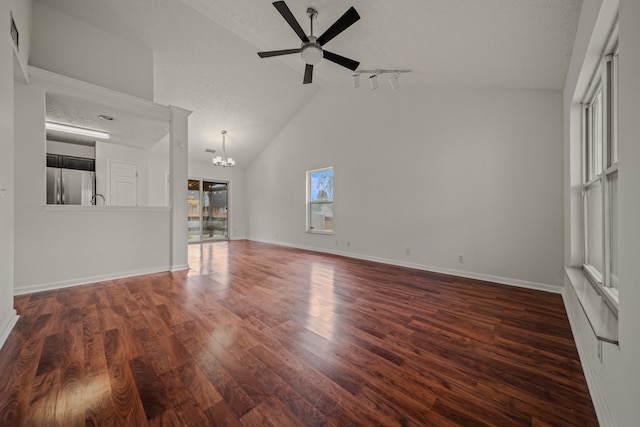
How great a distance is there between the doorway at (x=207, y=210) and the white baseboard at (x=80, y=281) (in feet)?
13.8

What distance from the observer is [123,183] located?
17.7 ft

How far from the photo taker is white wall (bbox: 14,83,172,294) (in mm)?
2926

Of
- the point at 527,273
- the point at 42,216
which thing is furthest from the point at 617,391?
the point at 42,216

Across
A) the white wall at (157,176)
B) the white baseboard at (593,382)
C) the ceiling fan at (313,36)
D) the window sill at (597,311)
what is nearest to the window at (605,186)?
the window sill at (597,311)

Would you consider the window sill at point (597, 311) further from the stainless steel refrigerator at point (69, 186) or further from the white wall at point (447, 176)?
the stainless steel refrigerator at point (69, 186)

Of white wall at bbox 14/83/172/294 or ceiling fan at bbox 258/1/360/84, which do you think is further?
white wall at bbox 14/83/172/294

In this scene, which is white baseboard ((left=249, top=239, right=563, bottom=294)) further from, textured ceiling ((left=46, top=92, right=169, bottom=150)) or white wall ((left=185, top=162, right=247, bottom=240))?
white wall ((left=185, top=162, right=247, bottom=240))

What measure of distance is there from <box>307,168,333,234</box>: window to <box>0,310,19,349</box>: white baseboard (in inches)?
187

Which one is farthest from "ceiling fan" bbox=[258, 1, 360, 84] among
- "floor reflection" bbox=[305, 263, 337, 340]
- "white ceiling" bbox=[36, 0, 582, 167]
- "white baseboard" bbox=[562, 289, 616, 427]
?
"white baseboard" bbox=[562, 289, 616, 427]

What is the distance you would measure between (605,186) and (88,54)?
6.14 metres

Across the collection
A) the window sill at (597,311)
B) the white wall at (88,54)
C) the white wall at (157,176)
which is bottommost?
the window sill at (597,311)

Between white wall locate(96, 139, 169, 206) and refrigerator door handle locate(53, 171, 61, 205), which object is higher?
white wall locate(96, 139, 169, 206)

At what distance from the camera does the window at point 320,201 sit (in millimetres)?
5977

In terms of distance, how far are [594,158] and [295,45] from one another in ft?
12.1
